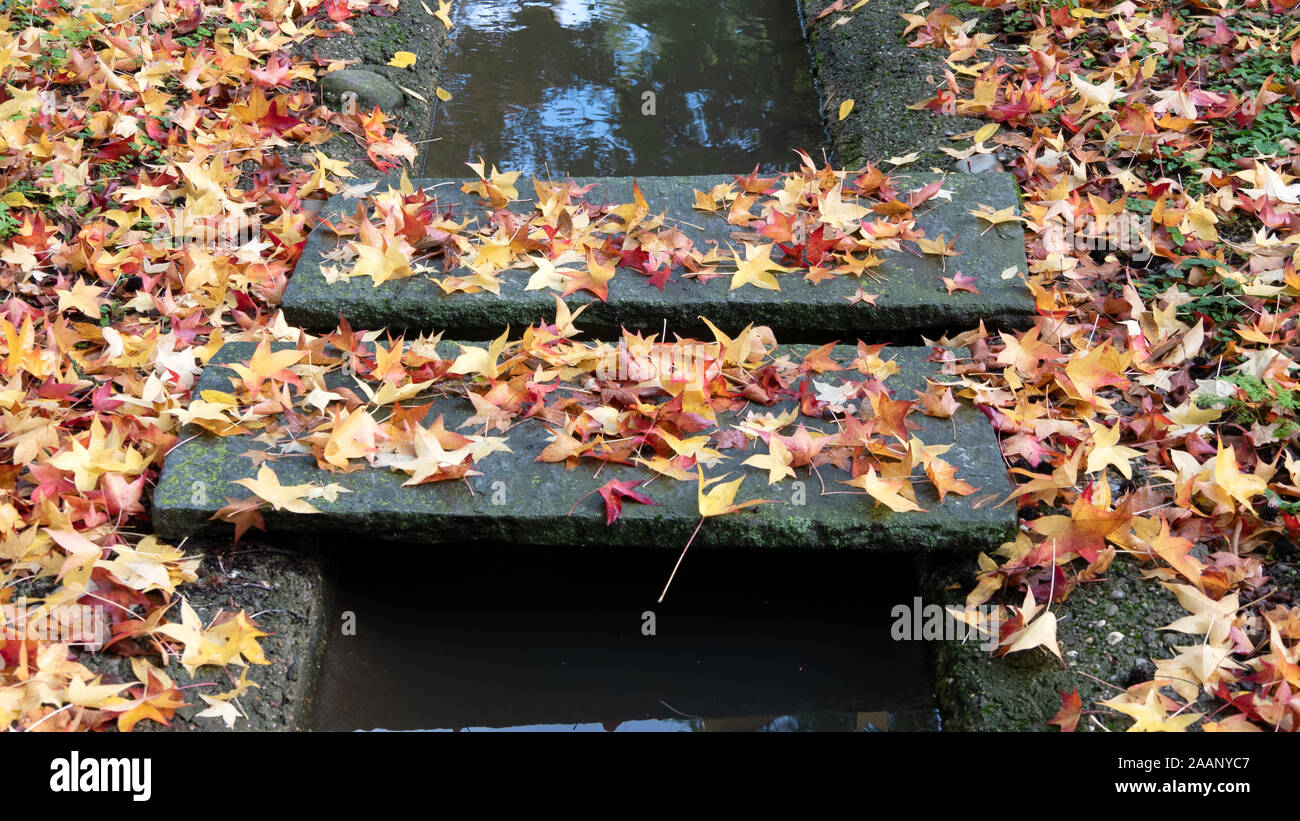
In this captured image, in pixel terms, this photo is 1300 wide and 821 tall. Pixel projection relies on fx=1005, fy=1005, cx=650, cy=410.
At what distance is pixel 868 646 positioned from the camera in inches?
87.7

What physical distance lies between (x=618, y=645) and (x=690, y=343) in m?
0.74

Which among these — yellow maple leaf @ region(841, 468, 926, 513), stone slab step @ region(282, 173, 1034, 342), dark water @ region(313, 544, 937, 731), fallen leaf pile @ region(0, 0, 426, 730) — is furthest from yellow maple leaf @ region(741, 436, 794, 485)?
fallen leaf pile @ region(0, 0, 426, 730)

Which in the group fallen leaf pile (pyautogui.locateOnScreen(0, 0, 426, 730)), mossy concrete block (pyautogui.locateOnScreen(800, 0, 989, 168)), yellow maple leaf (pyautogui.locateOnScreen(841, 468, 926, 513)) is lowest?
fallen leaf pile (pyautogui.locateOnScreen(0, 0, 426, 730))

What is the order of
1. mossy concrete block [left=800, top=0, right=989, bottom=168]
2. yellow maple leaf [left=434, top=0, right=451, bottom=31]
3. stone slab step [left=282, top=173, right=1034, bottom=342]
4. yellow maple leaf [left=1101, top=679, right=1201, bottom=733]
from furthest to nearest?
yellow maple leaf [left=434, top=0, right=451, bottom=31] < mossy concrete block [left=800, top=0, right=989, bottom=168] < stone slab step [left=282, top=173, right=1034, bottom=342] < yellow maple leaf [left=1101, top=679, right=1201, bottom=733]

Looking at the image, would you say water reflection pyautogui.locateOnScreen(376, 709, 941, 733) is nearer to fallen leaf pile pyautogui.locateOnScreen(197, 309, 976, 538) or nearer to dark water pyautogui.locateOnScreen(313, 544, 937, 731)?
dark water pyautogui.locateOnScreen(313, 544, 937, 731)

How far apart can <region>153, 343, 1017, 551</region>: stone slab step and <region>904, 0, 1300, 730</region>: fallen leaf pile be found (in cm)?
14

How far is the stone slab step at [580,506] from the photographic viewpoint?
2.08 m

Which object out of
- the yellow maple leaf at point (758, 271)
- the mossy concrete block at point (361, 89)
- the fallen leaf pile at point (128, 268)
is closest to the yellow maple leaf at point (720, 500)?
the yellow maple leaf at point (758, 271)

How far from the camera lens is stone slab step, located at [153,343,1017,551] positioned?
2.08 metres

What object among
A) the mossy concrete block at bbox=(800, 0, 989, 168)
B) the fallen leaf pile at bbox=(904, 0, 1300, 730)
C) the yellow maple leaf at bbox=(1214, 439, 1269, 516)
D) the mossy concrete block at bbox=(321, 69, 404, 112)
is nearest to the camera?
the fallen leaf pile at bbox=(904, 0, 1300, 730)

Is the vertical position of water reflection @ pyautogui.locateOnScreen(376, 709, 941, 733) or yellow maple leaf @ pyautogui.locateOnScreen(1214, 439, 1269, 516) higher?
yellow maple leaf @ pyautogui.locateOnScreen(1214, 439, 1269, 516)

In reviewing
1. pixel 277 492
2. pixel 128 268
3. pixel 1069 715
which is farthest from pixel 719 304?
pixel 128 268

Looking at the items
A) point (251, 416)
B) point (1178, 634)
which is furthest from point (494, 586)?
point (1178, 634)
